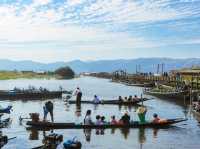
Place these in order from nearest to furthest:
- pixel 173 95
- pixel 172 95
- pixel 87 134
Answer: pixel 87 134 < pixel 173 95 < pixel 172 95

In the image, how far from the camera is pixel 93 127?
35.7 meters

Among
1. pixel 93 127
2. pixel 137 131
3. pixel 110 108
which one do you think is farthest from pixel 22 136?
pixel 110 108

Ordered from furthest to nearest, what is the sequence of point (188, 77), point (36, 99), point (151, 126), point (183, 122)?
point (188, 77) < point (36, 99) < point (183, 122) < point (151, 126)

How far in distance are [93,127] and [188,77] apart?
60.5m

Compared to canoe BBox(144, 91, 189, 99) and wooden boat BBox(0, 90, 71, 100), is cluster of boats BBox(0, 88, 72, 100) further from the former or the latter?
canoe BBox(144, 91, 189, 99)

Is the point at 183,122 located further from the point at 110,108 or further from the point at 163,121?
the point at 110,108

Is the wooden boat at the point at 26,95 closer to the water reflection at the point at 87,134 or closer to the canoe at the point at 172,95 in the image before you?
the canoe at the point at 172,95

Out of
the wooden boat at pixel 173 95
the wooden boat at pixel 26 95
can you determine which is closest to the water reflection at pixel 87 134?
the wooden boat at pixel 173 95

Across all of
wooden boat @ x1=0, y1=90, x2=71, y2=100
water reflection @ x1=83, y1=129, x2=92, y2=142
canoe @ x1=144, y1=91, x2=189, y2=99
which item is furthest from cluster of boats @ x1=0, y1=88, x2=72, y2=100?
water reflection @ x1=83, y1=129, x2=92, y2=142

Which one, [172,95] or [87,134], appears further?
[172,95]

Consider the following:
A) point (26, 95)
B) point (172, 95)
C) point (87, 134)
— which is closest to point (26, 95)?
point (26, 95)

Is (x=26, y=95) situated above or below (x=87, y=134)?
above

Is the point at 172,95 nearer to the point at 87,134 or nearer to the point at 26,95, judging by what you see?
the point at 26,95

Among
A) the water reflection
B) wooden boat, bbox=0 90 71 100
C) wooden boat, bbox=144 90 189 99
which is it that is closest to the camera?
the water reflection
